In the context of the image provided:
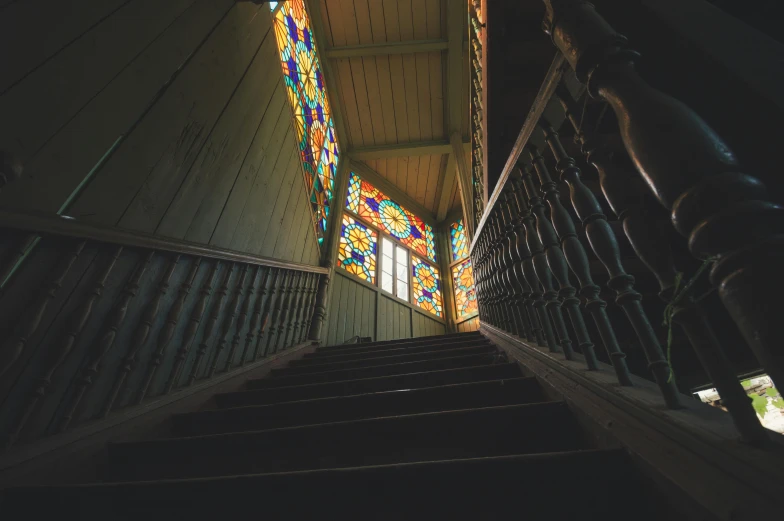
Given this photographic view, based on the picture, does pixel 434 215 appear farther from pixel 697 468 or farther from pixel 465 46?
pixel 697 468

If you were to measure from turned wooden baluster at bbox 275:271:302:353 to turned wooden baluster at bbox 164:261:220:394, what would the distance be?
2.68 feet

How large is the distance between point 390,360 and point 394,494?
1.41m

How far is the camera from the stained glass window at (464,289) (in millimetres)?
5477

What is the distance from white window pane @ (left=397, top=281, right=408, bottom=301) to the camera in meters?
5.36

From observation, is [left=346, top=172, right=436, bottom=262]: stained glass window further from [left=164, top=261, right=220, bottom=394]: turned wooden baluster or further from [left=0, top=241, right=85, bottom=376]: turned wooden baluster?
[left=0, top=241, right=85, bottom=376]: turned wooden baluster

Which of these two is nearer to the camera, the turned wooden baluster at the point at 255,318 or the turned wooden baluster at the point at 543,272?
the turned wooden baluster at the point at 543,272

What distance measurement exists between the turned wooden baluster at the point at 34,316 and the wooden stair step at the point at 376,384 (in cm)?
81

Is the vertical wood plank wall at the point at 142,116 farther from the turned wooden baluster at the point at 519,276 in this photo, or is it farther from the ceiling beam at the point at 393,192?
the ceiling beam at the point at 393,192

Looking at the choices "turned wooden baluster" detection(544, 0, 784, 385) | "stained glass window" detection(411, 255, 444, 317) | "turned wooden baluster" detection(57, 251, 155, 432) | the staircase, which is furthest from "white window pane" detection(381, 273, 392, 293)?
→ "turned wooden baluster" detection(544, 0, 784, 385)

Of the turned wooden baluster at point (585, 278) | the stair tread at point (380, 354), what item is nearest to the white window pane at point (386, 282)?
the stair tread at point (380, 354)

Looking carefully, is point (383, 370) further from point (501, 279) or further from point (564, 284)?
point (564, 284)

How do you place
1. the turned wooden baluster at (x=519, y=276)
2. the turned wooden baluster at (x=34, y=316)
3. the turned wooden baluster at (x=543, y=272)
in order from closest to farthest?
the turned wooden baluster at (x=34, y=316) < the turned wooden baluster at (x=543, y=272) < the turned wooden baluster at (x=519, y=276)

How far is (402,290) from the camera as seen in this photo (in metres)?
5.43

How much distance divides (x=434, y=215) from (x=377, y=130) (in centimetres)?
217
